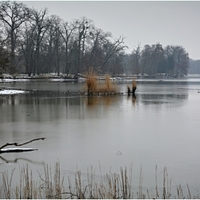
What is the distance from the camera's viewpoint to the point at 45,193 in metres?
5.48

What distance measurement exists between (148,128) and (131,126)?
672 mm

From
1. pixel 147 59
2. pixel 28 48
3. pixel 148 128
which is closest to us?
pixel 148 128

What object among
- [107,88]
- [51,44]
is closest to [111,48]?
[51,44]

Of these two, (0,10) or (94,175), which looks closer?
(94,175)

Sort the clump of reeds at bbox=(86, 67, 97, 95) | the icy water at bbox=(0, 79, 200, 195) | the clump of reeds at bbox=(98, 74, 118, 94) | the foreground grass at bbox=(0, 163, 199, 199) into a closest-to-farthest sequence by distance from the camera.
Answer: the foreground grass at bbox=(0, 163, 199, 199)
the icy water at bbox=(0, 79, 200, 195)
the clump of reeds at bbox=(86, 67, 97, 95)
the clump of reeds at bbox=(98, 74, 118, 94)

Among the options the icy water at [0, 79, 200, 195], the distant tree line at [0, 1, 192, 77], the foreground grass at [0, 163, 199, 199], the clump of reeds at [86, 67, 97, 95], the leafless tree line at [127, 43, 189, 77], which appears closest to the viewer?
the foreground grass at [0, 163, 199, 199]

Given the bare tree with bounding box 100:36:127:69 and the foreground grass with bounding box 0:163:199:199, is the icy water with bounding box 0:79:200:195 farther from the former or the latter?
the bare tree with bounding box 100:36:127:69

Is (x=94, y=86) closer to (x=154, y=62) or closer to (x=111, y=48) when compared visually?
(x=111, y=48)

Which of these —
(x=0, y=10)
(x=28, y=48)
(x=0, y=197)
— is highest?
(x=0, y=10)

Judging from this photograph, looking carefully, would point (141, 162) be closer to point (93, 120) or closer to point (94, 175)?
point (94, 175)

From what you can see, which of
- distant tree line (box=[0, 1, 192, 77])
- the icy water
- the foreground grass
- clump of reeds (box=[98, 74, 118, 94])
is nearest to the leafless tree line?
distant tree line (box=[0, 1, 192, 77])

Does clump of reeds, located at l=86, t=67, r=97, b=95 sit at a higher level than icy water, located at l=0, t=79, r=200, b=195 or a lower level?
higher

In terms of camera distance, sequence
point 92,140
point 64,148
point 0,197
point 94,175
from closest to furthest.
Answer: point 0,197
point 94,175
point 64,148
point 92,140

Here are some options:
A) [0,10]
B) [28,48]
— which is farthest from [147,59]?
[0,10]
